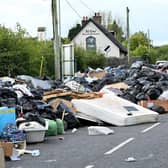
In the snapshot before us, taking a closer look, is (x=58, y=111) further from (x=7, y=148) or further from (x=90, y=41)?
(x=90, y=41)

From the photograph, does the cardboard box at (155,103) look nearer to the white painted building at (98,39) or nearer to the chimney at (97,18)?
the white painted building at (98,39)

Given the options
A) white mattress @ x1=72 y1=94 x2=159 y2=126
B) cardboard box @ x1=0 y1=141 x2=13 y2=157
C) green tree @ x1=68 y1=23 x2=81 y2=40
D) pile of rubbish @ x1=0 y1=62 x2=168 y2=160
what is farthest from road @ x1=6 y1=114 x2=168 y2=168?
green tree @ x1=68 y1=23 x2=81 y2=40

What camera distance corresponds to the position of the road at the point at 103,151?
11.3m

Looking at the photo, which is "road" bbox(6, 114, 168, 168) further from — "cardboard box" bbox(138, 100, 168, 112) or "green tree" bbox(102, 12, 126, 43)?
"green tree" bbox(102, 12, 126, 43)

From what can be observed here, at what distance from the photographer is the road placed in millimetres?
11305

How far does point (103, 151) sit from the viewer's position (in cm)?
1291

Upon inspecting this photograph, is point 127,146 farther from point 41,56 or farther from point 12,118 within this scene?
point 41,56

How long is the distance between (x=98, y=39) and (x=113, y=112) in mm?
72510

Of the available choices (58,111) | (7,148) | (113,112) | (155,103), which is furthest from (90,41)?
(7,148)

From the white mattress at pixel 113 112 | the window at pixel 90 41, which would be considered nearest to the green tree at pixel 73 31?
the window at pixel 90 41

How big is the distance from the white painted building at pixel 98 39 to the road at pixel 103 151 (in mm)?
72085

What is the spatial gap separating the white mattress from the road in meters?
1.57

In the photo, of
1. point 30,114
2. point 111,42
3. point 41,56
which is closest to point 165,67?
point 41,56

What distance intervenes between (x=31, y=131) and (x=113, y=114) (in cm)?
500
